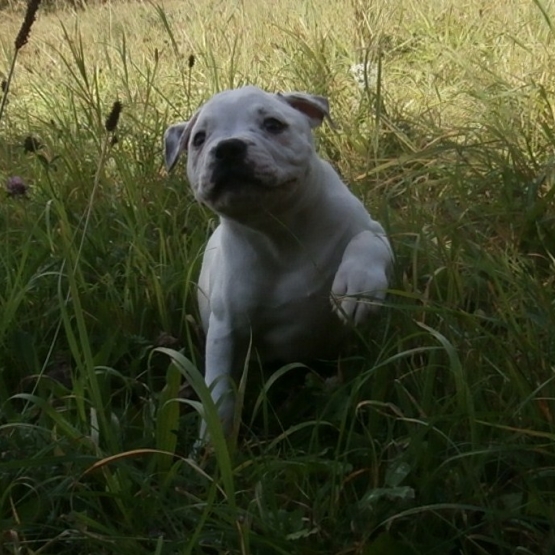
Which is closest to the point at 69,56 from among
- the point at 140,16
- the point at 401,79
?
the point at 140,16

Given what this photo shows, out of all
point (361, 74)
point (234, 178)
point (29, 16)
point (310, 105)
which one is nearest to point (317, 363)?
point (234, 178)

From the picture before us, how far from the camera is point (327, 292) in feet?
8.24

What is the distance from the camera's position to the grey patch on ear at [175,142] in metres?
2.80

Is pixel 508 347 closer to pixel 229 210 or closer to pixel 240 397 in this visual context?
A: pixel 240 397

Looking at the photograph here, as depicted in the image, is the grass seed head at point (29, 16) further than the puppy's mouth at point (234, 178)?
No

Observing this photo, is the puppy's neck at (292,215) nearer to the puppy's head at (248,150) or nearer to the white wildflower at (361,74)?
the puppy's head at (248,150)

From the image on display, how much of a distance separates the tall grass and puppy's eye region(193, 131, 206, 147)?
0.70 ft

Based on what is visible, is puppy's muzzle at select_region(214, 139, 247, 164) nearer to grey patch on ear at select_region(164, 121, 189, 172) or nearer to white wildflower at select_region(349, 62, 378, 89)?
grey patch on ear at select_region(164, 121, 189, 172)

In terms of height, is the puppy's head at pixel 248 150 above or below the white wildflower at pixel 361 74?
below

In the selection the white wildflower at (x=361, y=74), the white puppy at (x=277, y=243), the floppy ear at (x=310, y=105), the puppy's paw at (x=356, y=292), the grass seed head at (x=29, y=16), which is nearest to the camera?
the grass seed head at (x=29, y=16)

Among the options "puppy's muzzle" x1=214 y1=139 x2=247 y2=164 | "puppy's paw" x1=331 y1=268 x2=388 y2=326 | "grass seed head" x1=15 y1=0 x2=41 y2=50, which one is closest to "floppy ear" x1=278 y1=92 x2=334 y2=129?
"puppy's muzzle" x1=214 y1=139 x2=247 y2=164

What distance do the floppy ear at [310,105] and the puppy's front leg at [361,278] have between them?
0.51 meters

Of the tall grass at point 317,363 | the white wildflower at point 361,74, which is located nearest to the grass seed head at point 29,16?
the tall grass at point 317,363

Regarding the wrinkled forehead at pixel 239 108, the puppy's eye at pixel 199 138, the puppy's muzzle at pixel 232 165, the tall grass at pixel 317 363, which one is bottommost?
the tall grass at pixel 317 363
